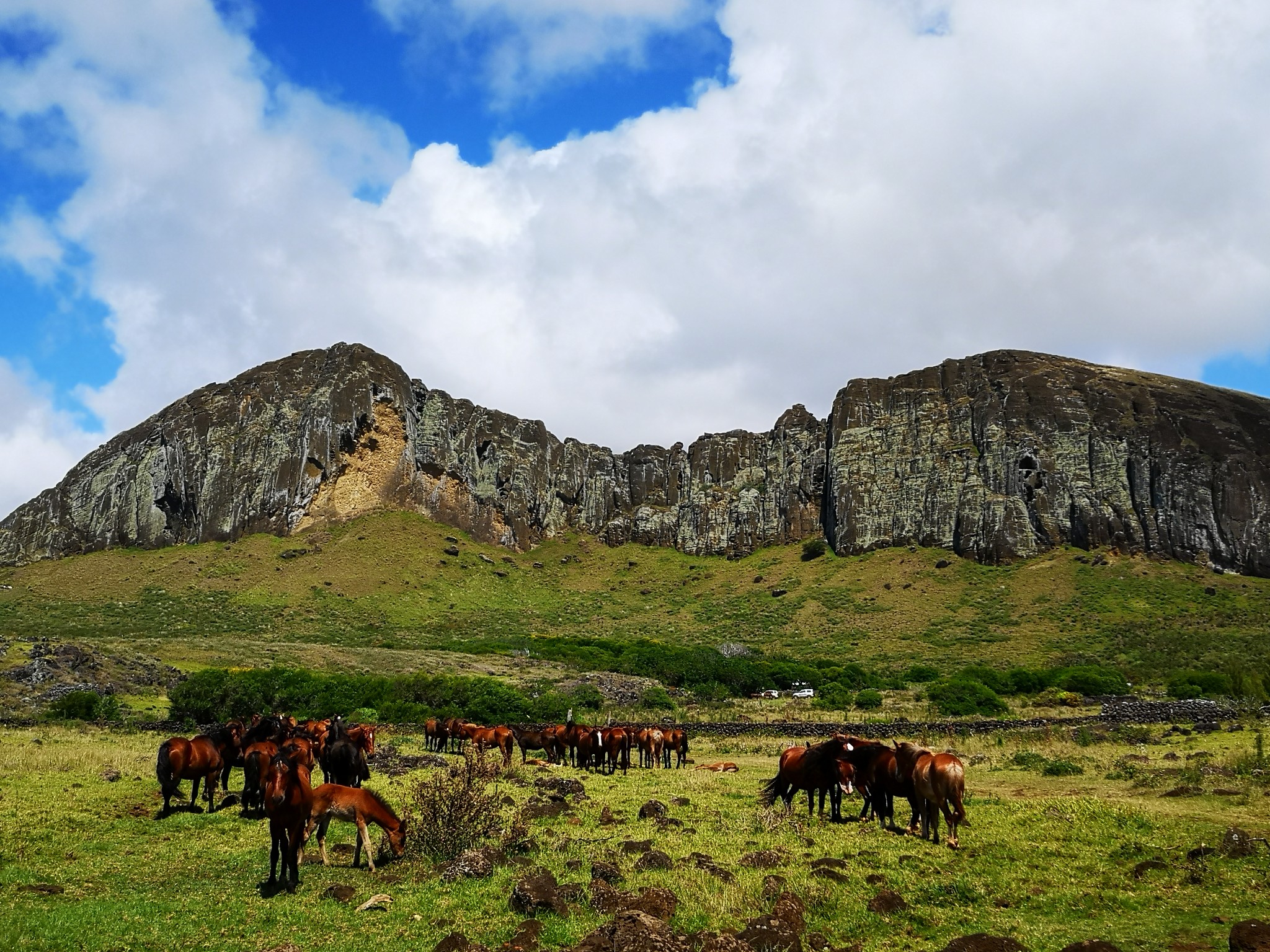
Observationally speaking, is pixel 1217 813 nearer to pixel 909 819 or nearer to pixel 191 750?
pixel 909 819

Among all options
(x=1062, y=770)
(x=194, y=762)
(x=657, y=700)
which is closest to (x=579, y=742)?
(x=194, y=762)

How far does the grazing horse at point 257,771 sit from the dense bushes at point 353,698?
74.9 feet

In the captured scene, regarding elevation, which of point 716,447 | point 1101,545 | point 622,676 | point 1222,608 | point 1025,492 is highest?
point 716,447

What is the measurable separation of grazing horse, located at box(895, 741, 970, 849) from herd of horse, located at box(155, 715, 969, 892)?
0.7 inches

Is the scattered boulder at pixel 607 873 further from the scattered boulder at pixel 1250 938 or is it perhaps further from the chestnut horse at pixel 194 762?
the chestnut horse at pixel 194 762

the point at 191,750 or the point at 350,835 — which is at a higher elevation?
the point at 191,750

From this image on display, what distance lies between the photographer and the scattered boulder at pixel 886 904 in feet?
34.0

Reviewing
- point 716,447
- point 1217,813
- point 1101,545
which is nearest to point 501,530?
point 716,447

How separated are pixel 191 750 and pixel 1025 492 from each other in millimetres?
109530

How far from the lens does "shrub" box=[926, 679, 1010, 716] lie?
148ft

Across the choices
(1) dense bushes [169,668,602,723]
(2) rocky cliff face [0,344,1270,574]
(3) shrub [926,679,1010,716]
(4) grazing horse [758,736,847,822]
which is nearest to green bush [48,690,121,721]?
(1) dense bushes [169,668,602,723]

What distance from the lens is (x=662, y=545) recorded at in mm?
141750

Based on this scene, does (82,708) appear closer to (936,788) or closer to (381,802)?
(381,802)

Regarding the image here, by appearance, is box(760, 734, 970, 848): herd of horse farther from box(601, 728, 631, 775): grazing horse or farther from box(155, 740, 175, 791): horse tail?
box(155, 740, 175, 791): horse tail
